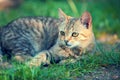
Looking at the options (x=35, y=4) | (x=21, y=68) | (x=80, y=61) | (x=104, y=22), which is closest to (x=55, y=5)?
(x=35, y=4)

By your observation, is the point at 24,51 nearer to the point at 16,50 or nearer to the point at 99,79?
the point at 16,50

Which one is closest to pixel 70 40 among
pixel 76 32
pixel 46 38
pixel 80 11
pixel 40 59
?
pixel 76 32

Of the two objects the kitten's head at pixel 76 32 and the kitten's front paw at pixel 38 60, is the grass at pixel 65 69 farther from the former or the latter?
the kitten's head at pixel 76 32

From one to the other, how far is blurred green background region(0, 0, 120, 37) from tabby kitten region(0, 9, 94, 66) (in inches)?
87.9

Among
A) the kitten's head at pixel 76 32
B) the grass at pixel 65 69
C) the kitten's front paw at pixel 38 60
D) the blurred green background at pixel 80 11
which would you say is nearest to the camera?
the grass at pixel 65 69

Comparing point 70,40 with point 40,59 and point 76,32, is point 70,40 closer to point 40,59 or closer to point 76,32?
point 76,32

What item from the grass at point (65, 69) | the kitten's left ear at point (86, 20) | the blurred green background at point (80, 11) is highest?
the blurred green background at point (80, 11)

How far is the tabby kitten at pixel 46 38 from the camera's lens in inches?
272

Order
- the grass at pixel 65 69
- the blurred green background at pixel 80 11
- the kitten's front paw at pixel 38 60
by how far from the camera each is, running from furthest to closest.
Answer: the blurred green background at pixel 80 11 → the kitten's front paw at pixel 38 60 → the grass at pixel 65 69

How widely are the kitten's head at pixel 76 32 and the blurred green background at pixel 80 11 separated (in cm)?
262

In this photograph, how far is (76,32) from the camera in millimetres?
6898

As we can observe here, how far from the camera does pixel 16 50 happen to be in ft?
24.1

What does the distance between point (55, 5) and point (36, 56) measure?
4.87 metres

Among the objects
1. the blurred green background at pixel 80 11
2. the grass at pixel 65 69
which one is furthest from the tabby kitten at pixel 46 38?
the blurred green background at pixel 80 11
